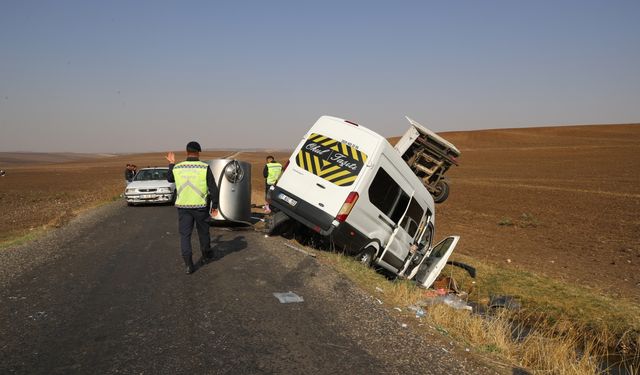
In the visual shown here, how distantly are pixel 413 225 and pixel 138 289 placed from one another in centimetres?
539

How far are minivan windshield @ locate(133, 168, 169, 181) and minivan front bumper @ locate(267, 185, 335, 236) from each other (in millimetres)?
9865

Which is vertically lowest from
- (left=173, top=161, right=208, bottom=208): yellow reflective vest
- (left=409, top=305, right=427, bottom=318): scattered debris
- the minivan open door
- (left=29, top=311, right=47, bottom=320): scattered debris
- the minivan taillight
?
the minivan open door

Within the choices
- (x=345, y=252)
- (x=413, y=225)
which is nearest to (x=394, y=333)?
(x=345, y=252)

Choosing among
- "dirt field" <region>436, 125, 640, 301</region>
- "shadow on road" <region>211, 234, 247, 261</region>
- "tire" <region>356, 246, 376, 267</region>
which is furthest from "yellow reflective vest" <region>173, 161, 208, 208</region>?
"dirt field" <region>436, 125, 640, 301</region>

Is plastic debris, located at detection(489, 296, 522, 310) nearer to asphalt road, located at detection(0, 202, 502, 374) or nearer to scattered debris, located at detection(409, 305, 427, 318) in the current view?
scattered debris, located at detection(409, 305, 427, 318)

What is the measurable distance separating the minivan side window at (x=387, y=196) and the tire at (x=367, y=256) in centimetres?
73

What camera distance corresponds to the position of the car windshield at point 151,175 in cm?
1703

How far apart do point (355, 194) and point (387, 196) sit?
3.01 feet

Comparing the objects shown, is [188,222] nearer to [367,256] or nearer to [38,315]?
[38,315]

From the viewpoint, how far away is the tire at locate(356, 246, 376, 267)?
8.06 metres

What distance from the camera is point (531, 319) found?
26.2 ft

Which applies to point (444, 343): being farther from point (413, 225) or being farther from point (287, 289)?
point (413, 225)

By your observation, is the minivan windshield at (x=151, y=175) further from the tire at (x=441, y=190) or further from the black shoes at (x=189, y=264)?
the black shoes at (x=189, y=264)

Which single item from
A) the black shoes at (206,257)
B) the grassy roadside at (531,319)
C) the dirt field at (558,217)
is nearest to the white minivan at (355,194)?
the grassy roadside at (531,319)
